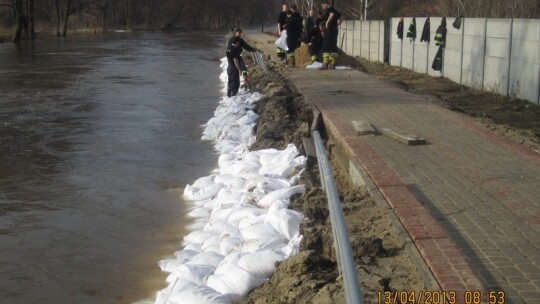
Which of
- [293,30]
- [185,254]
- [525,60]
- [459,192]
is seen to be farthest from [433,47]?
[185,254]

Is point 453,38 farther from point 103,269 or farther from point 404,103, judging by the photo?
point 103,269

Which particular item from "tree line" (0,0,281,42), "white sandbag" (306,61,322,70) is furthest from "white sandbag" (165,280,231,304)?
"tree line" (0,0,281,42)

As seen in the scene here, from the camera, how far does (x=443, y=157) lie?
7.87 metres

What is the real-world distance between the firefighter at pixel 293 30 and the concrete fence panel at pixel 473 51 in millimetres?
4616

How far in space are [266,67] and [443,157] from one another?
554 inches

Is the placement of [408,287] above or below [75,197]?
above

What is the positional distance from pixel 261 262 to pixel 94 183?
5001mm

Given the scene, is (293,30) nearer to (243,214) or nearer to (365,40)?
(365,40)

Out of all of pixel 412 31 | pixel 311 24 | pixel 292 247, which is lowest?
pixel 292 247

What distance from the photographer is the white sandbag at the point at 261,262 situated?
5.64 meters

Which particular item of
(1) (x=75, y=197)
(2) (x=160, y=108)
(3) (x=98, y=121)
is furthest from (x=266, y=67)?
(1) (x=75, y=197)

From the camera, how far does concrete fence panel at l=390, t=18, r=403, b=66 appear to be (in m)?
23.8

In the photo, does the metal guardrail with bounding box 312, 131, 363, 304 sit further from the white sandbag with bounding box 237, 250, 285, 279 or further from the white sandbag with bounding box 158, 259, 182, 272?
the white sandbag with bounding box 158, 259, 182, 272

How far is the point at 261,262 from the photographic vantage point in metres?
5.75
